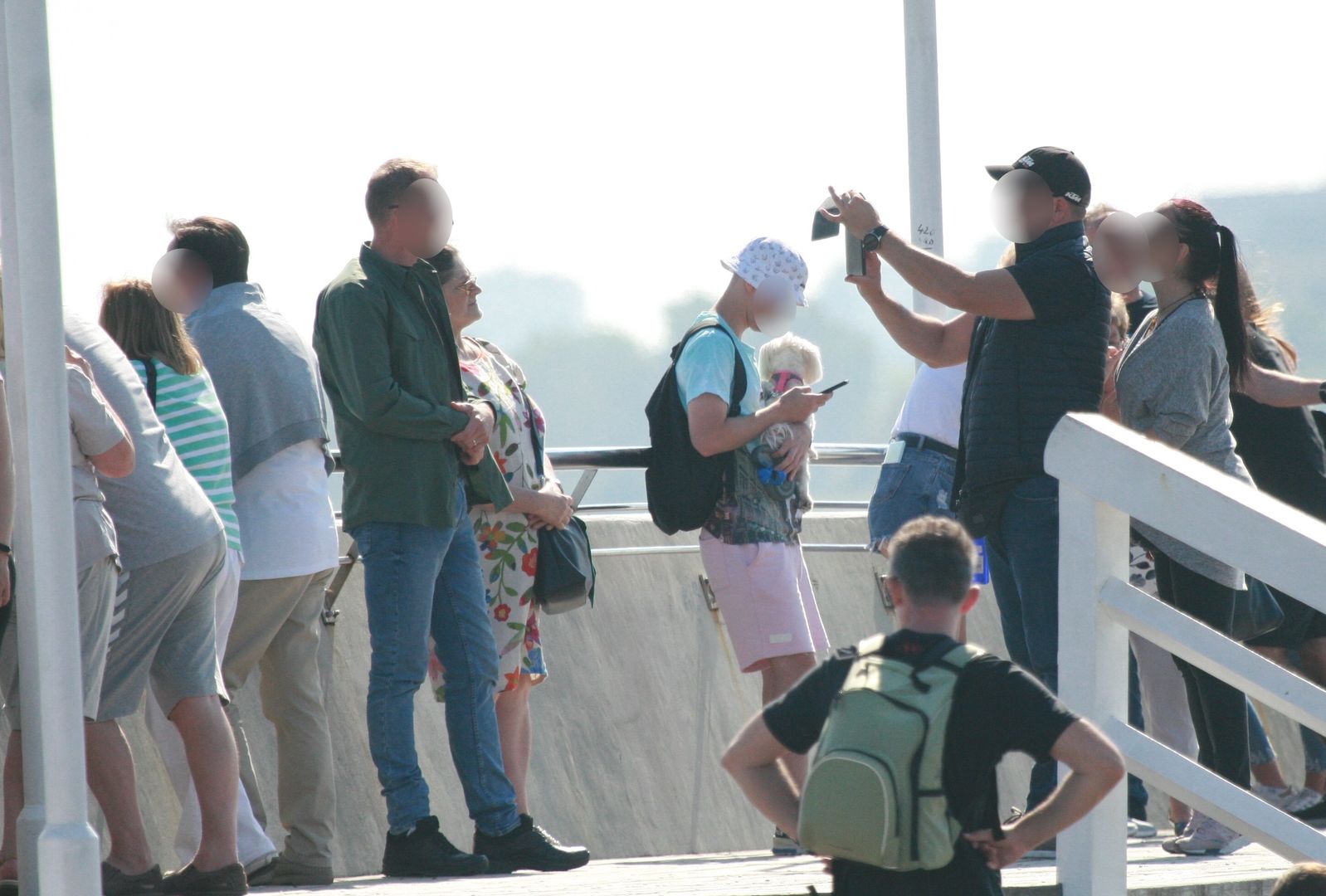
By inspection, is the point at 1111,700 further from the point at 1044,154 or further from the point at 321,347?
the point at 321,347

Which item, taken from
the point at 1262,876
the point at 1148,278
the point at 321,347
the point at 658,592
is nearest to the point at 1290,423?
the point at 1148,278

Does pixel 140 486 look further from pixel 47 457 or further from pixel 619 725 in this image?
pixel 619 725

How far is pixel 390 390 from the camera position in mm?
5109

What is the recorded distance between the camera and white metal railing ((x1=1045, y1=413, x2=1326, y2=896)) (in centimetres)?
370

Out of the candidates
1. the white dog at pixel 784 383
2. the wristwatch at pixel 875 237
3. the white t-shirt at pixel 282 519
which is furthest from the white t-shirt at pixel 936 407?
the white t-shirt at pixel 282 519

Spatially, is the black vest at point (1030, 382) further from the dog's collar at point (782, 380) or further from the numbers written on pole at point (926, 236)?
the numbers written on pole at point (926, 236)

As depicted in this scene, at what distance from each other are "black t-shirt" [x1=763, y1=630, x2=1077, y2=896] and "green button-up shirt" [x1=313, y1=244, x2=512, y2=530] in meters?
2.29

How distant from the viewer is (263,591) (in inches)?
215

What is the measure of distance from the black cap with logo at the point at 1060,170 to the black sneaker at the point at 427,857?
2.53 m

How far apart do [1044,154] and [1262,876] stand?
6.71ft

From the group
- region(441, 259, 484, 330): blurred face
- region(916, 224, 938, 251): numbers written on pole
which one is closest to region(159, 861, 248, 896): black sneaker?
region(441, 259, 484, 330): blurred face

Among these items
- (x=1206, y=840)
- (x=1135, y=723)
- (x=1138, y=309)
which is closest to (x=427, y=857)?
(x=1206, y=840)

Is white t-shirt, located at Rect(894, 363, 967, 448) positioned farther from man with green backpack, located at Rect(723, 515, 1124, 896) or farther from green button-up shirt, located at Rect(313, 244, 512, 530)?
man with green backpack, located at Rect(723, 515, 1124, 896)

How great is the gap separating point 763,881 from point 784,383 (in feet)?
7.22
